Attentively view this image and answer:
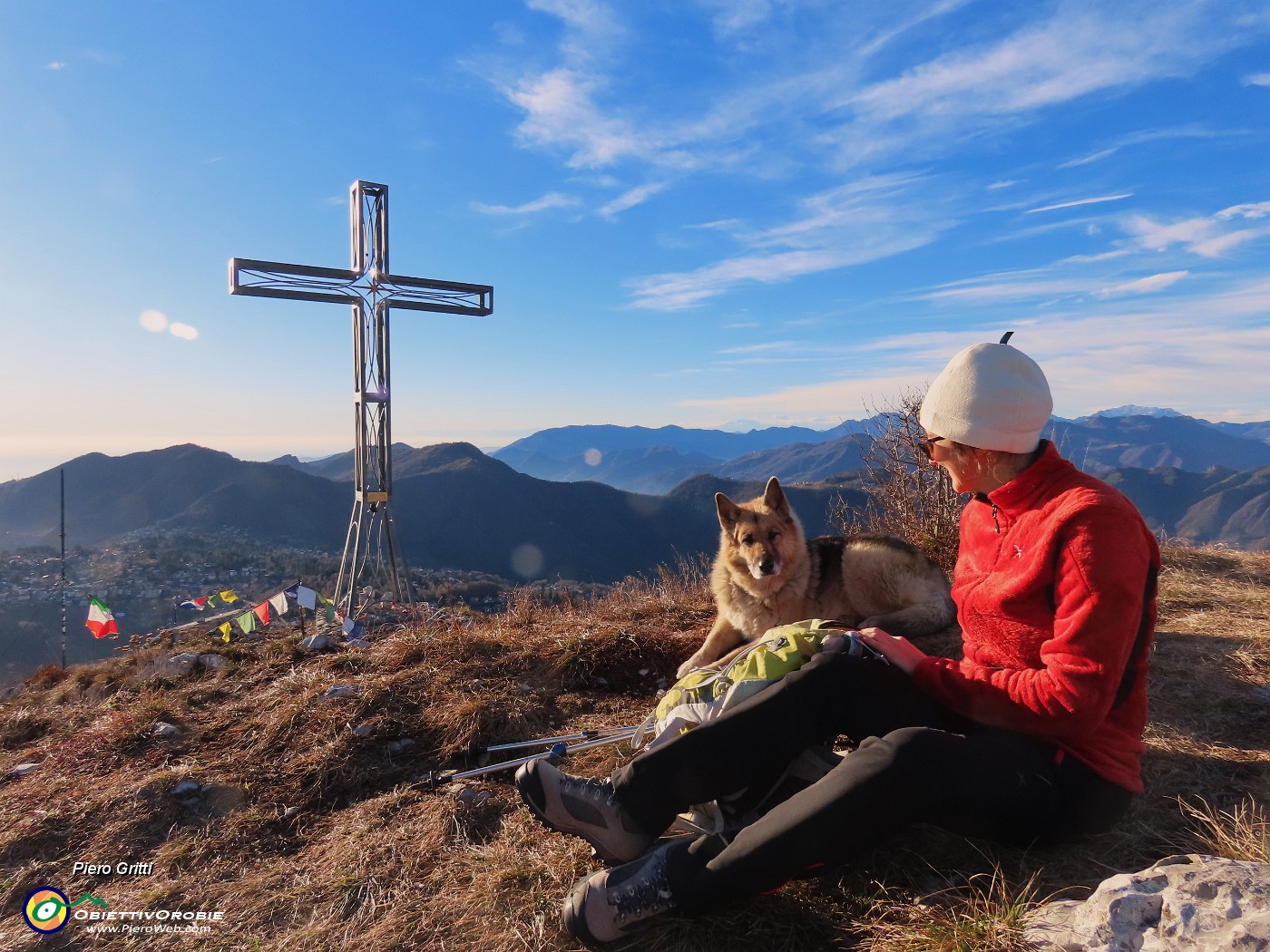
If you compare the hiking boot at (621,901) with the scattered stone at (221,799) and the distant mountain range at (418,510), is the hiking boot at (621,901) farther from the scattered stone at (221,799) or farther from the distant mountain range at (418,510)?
the distant mountain range at (418,510)

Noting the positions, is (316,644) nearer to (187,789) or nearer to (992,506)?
(187,789)

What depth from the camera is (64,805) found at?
3.52m

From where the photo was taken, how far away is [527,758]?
3703 millimetres

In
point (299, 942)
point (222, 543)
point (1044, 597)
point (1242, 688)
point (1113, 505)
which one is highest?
point (1113, 505)

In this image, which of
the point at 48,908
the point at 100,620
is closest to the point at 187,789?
the point at 48,908

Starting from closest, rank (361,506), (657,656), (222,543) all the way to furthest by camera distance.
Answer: (657,656) < (361,506) < (222,543)

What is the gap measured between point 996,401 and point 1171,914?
61.3 inches

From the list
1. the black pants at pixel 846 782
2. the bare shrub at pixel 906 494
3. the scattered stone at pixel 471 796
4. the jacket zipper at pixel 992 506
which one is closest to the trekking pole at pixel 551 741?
the scattered stone at pixel 471 796

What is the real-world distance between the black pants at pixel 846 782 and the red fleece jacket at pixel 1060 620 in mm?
118

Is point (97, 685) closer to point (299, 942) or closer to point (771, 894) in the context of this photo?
point (299, 942)

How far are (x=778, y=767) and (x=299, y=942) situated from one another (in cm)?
195

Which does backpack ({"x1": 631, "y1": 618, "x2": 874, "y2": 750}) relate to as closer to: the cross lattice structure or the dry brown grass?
the dry brown grass

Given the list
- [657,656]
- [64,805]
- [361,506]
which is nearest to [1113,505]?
[657,656]

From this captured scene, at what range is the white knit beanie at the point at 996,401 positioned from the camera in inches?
91.1
